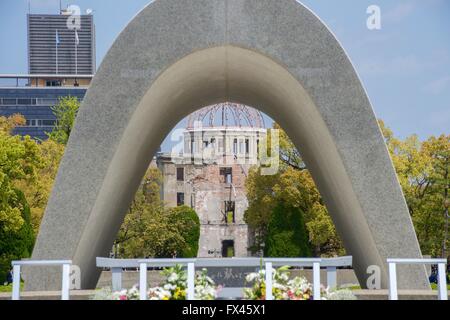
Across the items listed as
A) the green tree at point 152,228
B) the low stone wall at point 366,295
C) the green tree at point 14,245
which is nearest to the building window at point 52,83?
the green tree at point 152,228

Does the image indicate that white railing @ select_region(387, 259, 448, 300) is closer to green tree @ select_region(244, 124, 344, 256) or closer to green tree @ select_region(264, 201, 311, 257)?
green tree @ select_region(244, 124, 344, 256)

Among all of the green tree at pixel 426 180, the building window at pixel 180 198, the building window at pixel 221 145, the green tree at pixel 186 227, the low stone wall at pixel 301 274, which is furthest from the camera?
the building window at pixel 180 198

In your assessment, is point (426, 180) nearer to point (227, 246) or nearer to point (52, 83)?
point (227, 246)

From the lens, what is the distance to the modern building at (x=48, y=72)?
122m

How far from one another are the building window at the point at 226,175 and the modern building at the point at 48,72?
45.6m

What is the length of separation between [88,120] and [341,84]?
14.1 feet

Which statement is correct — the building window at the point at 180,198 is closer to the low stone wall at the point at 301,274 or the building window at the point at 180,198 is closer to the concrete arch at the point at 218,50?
the low stone wall at the point at 301,274

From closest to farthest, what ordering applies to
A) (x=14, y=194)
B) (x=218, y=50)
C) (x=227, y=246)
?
(x=218, y=50)
(x=14, y=194)
(x=227, y=246)

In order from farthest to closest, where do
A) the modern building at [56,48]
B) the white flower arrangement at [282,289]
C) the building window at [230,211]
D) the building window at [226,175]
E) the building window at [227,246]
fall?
the modern building at [56,48] < the building window at [226,175] < the building window at [230,211] < the building window at [227,246] < the white flower arrangement at [282,289]

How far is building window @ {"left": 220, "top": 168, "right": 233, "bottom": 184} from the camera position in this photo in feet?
222

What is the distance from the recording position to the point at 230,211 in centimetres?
6775

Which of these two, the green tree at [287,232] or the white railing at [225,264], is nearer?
the white railing at [225,264]

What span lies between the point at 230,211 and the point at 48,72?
3339 inches

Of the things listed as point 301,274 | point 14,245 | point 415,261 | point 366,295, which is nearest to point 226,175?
point 14,245
